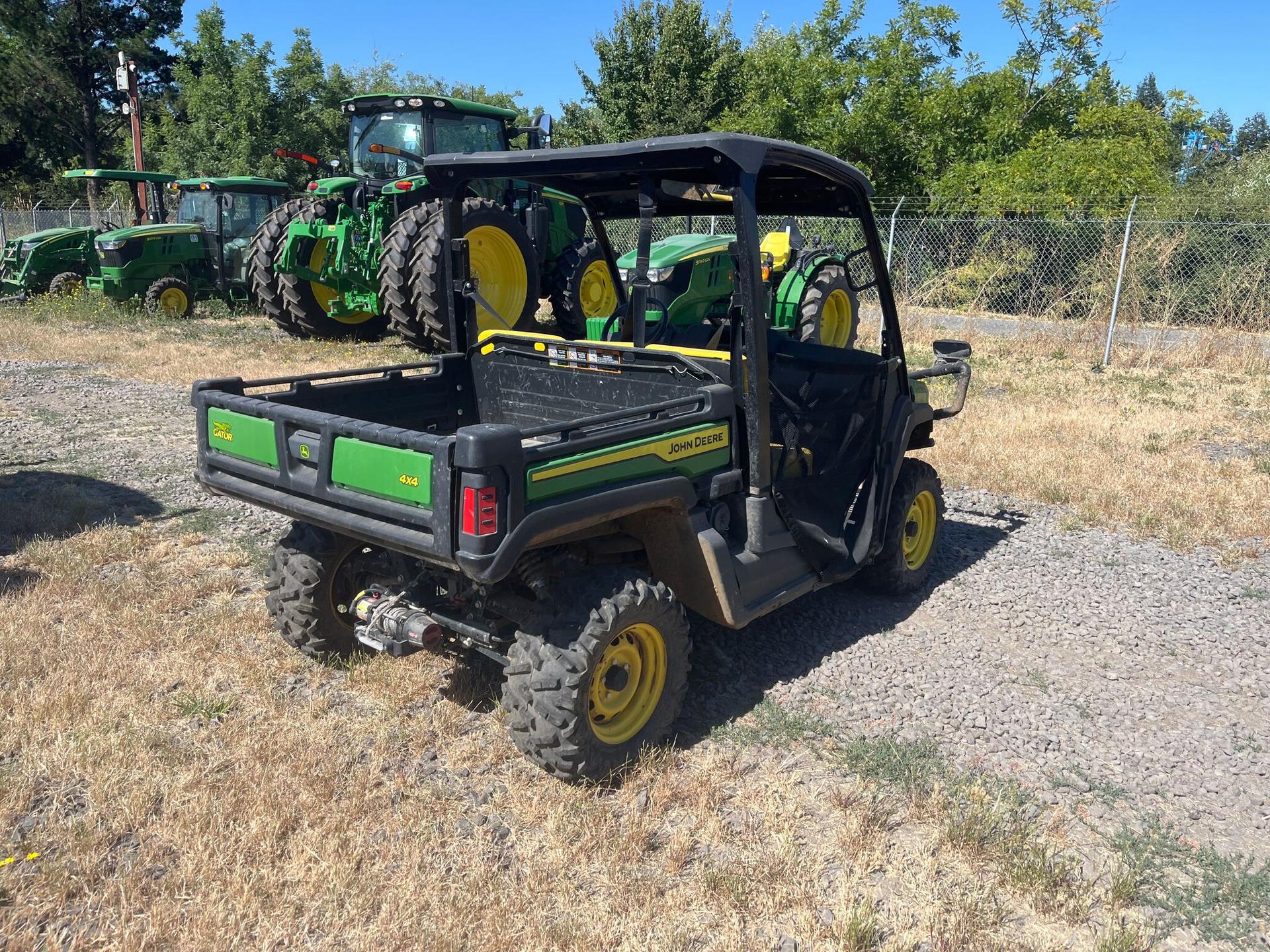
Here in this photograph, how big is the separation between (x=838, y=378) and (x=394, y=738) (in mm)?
2580

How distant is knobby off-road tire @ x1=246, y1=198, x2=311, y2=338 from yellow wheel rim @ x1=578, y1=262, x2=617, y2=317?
402 cm

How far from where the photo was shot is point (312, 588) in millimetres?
3896

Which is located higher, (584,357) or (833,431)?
(584,357)

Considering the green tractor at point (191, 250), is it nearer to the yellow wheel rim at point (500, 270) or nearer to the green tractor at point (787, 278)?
the yellow wheel rim at point (500, 270)

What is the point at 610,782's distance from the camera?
10.9 ft

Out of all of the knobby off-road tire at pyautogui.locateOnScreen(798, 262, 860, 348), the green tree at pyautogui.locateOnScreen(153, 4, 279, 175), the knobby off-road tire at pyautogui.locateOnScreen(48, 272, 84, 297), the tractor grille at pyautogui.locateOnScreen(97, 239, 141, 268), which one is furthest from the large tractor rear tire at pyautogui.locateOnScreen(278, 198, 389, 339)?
the green tree at pyautogui.locateOnScreen(153, 4, 279, 175)

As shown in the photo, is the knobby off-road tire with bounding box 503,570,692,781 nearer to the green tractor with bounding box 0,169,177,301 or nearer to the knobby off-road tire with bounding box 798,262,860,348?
the knobby off-road tire with bounding box 798,262,860,348

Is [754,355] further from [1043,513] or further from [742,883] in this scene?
[1043,513]

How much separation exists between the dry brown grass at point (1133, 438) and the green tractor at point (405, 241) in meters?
4.84

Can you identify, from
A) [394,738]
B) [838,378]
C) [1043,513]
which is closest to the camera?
[394,738]

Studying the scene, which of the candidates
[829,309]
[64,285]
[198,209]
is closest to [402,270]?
[829,309]

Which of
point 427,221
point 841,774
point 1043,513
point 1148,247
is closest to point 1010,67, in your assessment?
point 1148,247

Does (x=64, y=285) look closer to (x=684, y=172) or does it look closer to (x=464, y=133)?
(x=464, y=133)

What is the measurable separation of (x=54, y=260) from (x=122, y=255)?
2015 mm
